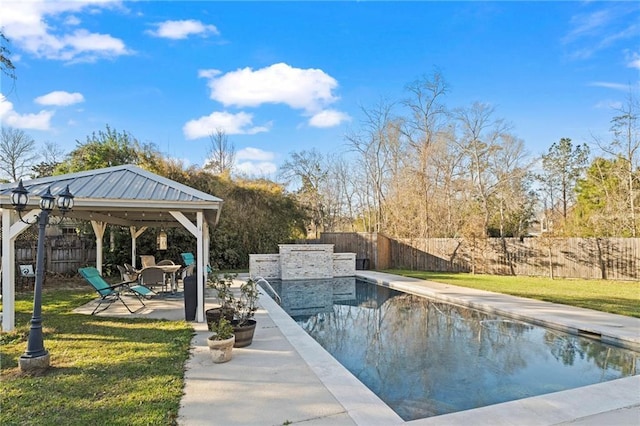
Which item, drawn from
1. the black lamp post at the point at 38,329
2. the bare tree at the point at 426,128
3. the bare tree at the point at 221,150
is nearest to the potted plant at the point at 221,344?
the black lamp post at the point at 38,329

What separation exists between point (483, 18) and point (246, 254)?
14.1 meters

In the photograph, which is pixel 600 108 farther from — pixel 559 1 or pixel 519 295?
pixel 519 295

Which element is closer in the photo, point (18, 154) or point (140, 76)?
point (140, 76)

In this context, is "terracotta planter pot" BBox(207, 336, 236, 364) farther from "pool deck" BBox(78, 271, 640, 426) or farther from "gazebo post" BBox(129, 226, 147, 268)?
"gazebo post" BBox(129, 226, 147, 268)

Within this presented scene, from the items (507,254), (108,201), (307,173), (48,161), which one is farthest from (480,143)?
(48,161)

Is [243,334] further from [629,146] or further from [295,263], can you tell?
[629,146]

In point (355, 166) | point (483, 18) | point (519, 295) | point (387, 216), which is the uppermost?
point (483, 18)

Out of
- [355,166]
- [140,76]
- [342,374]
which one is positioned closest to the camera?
[342,374]

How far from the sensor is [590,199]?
20.4 m

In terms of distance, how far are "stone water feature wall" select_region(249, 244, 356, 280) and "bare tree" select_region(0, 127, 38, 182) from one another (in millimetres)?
16075

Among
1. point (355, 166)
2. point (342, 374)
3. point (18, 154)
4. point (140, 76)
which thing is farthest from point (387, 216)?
point (18, 154)

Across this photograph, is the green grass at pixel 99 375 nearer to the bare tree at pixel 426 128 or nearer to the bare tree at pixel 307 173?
the bare tree at pixel 426 128

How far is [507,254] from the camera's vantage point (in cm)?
1554

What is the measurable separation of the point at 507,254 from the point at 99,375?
15.5m
